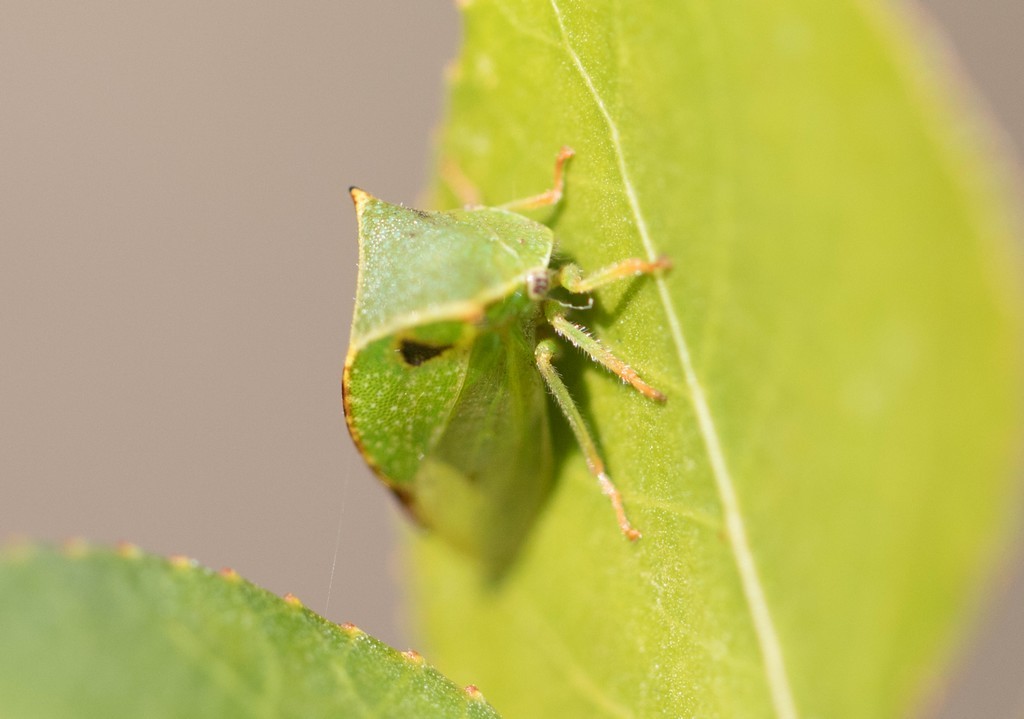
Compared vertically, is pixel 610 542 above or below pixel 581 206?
below

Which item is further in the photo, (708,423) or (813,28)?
(708,423)

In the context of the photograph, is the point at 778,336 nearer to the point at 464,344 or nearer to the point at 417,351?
the point at 464,344

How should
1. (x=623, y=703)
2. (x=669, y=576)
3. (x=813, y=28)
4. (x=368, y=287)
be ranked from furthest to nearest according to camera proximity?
(x=368, y=287) < (x=623, y=703) < (x=669, y=576) < (x=813, y=28)

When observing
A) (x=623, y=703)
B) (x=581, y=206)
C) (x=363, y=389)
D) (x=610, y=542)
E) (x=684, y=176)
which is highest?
(x=684, y=176)

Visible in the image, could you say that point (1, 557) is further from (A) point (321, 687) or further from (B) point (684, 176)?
(B) point (684, 176)

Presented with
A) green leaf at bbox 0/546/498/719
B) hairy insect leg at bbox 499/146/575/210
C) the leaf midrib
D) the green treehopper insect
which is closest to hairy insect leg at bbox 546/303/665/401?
the green treehopper insect

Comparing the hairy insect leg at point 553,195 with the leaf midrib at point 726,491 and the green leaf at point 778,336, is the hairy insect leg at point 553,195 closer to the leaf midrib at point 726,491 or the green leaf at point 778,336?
the green leaf at point 778,336

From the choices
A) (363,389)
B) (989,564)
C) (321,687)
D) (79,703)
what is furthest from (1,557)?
(989,564)

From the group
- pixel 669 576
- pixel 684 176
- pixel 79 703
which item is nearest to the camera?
pixel 79 703
